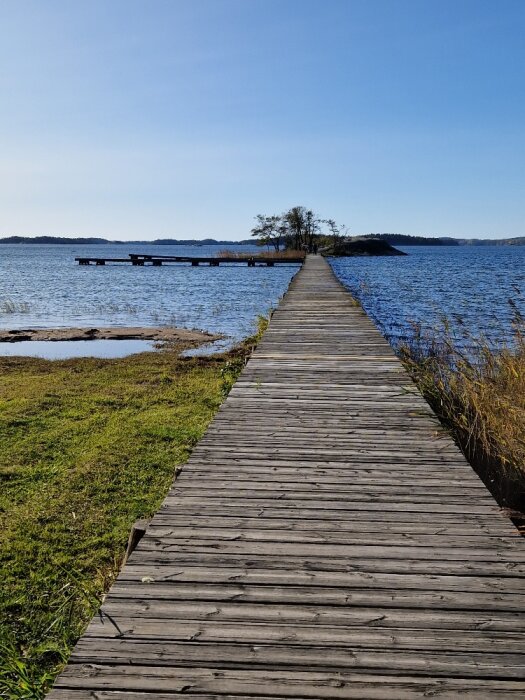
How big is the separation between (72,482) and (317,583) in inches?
140

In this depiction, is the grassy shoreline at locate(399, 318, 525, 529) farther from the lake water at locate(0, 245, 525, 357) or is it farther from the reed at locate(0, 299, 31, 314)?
the reed at locate(0, 299, 31, 314)

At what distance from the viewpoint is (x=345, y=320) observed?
11.2 m

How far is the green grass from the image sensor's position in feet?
10.8

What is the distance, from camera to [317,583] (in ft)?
8.30

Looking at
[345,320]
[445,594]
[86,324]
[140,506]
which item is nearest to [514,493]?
[445,594]

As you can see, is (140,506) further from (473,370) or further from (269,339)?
(269,339)

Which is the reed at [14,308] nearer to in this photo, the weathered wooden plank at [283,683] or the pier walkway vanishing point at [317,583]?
the pier walkway vanishing point at [317,583]

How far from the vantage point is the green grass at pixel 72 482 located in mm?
3287

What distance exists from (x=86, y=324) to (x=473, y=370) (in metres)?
15.9

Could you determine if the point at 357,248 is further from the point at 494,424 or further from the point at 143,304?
the point at 494,424

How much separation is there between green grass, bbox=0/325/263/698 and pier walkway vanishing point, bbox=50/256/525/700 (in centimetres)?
49

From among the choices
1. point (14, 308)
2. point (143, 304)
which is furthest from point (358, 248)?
point (14, 308)

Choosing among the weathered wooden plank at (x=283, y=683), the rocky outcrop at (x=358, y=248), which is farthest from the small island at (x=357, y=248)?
the weathered wooden plank at (x=283, y=683)

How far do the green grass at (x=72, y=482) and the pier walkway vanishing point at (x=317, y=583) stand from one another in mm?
494
